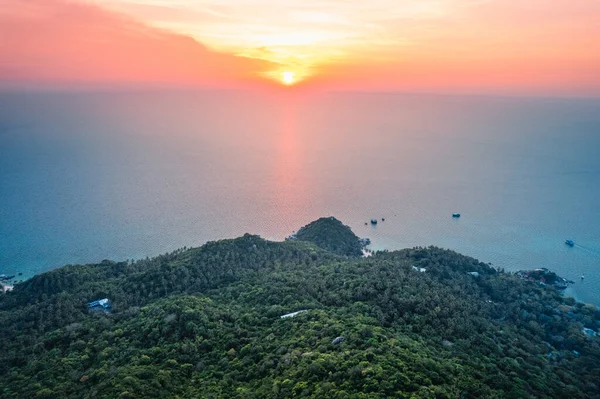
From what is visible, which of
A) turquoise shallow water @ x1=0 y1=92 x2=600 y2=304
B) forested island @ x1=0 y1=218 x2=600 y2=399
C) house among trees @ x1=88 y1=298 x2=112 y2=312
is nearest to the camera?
forested island @ x1=0 y1=218 x2=600 y2=399

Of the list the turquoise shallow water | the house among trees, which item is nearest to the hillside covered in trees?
the turquoise shallow water

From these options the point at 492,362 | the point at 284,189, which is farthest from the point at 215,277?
the point at 284,189

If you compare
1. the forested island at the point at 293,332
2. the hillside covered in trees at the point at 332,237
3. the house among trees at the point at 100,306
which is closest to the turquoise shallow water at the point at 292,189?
the hillside covered in trees at the point at 332,237

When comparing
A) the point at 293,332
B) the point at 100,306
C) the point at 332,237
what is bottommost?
the point at 332,237

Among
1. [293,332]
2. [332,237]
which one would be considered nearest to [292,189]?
[332,237]

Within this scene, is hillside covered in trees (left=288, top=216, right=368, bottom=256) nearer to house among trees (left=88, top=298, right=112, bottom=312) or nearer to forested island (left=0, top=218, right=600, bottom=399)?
forested island (left=0, top=218, right=600, bottom=399)

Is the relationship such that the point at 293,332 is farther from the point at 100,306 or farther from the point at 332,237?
the point at 332,237
